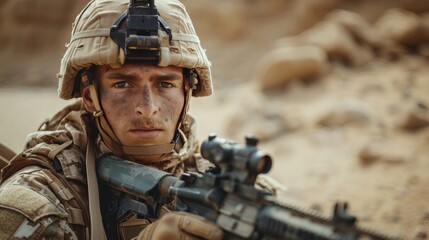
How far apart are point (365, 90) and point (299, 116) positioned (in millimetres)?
1448

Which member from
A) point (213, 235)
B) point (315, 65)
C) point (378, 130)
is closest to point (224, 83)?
point (315, 65)

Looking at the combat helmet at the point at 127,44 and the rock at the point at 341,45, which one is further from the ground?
the rock at the point at 341,45

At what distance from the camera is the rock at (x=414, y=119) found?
8484 millimetres

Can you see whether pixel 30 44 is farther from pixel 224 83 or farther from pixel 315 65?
pixel 315 65

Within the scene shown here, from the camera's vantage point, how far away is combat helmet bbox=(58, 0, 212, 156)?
3.28m

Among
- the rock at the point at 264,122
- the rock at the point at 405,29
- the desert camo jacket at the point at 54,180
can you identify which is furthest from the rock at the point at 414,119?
the desert camo jacket at the point at 54,180

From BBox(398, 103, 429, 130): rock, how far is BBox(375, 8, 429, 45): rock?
3576 millimetres

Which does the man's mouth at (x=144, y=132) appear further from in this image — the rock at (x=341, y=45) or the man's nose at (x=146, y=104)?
the rock at (x=341, y=45)

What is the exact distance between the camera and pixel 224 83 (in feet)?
53.2

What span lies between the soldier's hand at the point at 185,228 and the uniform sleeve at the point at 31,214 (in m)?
0.65

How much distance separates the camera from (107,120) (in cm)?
341

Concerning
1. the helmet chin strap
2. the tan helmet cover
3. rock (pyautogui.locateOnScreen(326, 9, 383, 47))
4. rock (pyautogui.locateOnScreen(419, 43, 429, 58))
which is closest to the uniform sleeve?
the helmet chin strap

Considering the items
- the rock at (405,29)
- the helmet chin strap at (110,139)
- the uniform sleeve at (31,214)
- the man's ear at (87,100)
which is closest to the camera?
the uniform sleeve at (31,214)

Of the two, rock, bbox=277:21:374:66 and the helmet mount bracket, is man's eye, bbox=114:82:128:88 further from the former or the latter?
rock, bbox=277:21:374:66
